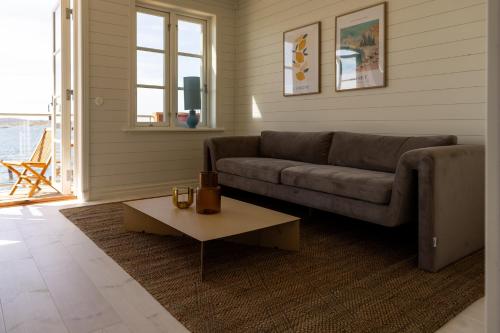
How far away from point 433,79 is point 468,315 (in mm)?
2050

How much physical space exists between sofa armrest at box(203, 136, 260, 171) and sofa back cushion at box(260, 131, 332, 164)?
0.41ft

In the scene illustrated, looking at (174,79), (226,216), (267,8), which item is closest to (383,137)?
(226,216)

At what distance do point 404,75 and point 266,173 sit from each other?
1479 mm

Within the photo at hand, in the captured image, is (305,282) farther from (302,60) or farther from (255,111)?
(255,111)

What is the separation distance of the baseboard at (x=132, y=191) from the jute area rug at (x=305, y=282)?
1303mm

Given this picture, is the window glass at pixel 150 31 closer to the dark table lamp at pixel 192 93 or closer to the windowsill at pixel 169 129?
the dark table lamp at pixel 192 93

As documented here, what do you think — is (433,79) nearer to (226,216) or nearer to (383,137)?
(383,137)

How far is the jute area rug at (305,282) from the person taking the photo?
63.7 inches

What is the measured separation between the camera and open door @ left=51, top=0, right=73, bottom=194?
422 centimetres

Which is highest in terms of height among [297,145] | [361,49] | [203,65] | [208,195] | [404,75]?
[203,65]

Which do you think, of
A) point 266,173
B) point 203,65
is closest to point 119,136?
point 203,65

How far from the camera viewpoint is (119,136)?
4.31 m

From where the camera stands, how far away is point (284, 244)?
2496 millimetres

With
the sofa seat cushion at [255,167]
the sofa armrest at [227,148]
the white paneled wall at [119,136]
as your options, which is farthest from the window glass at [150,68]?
the sofa seat cushion at [255,167]
